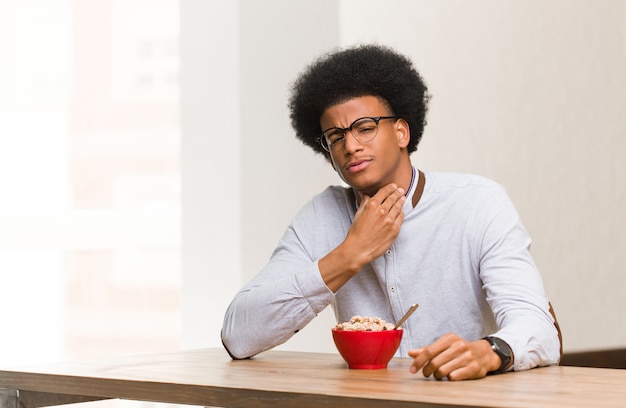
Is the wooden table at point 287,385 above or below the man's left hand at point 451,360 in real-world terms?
below

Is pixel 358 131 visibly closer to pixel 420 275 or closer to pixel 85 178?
pixel 420 275

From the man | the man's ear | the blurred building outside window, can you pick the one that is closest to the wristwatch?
the man

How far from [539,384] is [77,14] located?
6.40 metres

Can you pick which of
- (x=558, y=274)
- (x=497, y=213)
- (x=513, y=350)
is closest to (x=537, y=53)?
(x=558, y=274)

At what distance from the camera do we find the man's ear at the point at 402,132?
2.16 metres

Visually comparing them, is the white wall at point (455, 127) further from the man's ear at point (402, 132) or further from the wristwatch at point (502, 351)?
the wristwatch at point (502, 351)

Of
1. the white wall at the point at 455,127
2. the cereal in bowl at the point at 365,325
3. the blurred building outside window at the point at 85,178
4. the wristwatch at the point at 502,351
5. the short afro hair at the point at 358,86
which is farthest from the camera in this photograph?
the blurred building outside window at the point at 85,178

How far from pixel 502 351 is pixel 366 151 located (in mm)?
621

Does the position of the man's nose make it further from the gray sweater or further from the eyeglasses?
the gray sweater

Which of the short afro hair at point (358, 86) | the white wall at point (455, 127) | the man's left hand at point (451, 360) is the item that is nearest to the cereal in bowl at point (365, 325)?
the man's left hand at point (451, 360)

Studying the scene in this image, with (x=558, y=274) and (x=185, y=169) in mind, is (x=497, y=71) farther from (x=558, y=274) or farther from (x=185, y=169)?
(x=185, y=169)

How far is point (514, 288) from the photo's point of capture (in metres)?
1.80

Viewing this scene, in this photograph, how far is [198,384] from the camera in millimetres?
1483

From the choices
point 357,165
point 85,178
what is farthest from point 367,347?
point 85,178
